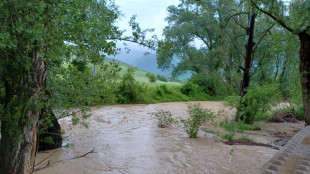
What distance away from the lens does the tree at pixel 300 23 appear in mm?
8688

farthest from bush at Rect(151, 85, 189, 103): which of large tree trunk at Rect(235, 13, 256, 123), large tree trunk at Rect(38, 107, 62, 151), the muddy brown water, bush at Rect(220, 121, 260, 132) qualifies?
large tree trunk at Rect(38, 107, 62, 151)

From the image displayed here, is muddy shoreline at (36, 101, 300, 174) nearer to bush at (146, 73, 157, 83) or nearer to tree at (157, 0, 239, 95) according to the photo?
tree at (157, 0, 239, 95)

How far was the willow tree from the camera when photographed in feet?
9.58

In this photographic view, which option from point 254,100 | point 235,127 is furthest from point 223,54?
point 235,127

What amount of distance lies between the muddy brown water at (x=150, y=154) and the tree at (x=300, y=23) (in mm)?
3367

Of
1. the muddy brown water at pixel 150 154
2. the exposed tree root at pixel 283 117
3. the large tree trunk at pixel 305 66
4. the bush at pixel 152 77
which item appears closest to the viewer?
the muddy brown water at pixel 150 154

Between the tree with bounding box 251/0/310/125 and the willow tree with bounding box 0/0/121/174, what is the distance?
278 inches

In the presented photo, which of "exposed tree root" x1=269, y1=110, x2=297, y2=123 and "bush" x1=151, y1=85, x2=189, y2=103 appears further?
"bush" x1=151, y1=85, x2=189, y2=103

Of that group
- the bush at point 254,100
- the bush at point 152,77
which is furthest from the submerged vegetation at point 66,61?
the bush at point 152,77

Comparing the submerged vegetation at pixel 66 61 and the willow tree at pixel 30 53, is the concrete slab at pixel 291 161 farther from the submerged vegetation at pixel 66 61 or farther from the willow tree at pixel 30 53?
the willow tree at pixel 30 53

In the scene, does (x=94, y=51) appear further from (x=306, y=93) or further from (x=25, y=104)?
(x=306, y=93)

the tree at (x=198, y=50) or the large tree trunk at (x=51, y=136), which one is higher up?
the tree at (x=198, y=50)

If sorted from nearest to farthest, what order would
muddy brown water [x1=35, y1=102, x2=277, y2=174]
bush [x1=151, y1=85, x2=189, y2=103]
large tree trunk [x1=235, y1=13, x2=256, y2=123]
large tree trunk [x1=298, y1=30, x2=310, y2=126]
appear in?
muddy brown water [x1=35, y1=102, x2=277, y2=174] → large tree trunk [x1=298, y1=30, x2=310, y2=126] → large tree trunk [x1=235, y1=13, x2=256, y2=123] → bush [x1=151, y1=85, x2=189, y2=103]

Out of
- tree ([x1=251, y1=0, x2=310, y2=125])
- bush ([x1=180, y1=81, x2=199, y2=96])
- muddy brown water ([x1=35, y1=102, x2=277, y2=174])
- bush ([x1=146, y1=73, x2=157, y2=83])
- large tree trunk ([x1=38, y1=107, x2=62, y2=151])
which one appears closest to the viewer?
muddy brown water ([x1=35, y1=102, x2=277, y2=174])
